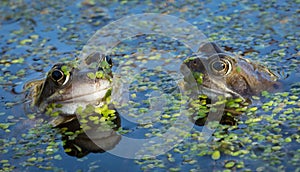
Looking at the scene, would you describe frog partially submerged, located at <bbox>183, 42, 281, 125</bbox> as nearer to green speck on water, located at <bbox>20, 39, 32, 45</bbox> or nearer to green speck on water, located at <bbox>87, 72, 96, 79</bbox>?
green speck on water, located at <bbox>87, 72, 96, 79</bbox>

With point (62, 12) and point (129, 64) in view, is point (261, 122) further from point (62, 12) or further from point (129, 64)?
point (62, 12)

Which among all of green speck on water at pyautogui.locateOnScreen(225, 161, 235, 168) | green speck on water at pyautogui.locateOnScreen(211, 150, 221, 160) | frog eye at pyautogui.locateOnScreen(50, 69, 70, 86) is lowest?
green speck on water at pyautogui.locateOnScreen(225, 161, 235, 168)

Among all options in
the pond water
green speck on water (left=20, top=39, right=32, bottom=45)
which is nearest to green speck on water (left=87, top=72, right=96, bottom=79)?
the pond water

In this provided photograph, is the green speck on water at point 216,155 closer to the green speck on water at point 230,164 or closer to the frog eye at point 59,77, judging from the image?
the green speck on water at point 230,164

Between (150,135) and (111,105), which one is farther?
(111,105)

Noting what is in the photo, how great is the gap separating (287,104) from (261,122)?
0.44 m

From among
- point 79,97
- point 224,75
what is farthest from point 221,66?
point 79,97

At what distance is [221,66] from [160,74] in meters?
1.04

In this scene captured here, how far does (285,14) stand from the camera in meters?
7.52

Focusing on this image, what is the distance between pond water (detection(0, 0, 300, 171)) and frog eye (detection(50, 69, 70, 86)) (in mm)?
438

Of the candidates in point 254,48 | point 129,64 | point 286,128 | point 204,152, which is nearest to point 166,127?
point 204,152

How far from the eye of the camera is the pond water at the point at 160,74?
15.3 feet

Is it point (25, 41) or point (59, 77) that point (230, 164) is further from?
point (25, 41)

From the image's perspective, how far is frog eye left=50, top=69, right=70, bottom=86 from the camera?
5366 millimetres
